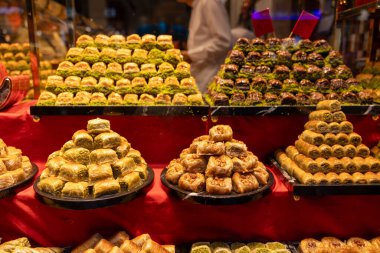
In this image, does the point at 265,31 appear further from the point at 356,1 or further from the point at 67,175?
the point at 67,175

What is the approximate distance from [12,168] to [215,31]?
3476mm

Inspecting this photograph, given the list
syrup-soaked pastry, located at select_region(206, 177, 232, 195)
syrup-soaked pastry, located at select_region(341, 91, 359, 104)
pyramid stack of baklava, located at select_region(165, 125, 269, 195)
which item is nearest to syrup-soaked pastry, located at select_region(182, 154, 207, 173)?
pyramid stack of baklava, located at select_region(165, 125, 269, 195)

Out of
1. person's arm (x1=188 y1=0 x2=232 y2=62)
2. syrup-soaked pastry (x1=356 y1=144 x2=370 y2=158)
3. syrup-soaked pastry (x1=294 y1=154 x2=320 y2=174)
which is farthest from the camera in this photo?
person's arm (x1=188 y1=0 x2=232 y2=62)

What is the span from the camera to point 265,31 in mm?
3426

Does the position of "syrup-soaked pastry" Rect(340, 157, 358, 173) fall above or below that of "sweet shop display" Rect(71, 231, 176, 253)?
above

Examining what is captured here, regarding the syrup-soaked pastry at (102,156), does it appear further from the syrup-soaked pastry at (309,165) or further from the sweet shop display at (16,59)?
the sweet shop display at (16,59)

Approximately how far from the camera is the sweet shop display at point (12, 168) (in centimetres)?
232

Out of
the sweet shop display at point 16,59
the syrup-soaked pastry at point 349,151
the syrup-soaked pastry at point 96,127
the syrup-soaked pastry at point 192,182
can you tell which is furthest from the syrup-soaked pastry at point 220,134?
the sweet shop display at point 16,59

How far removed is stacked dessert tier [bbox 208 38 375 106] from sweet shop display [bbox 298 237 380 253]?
1.07 metres

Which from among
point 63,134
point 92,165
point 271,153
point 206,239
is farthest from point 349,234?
point 63,134

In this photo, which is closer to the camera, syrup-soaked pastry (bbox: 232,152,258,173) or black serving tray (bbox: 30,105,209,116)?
syrup-soaked pastry (bbox: 232,152,258,173)

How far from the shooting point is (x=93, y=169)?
7.28 ft

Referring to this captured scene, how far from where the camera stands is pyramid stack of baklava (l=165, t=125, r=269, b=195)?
2232 mm

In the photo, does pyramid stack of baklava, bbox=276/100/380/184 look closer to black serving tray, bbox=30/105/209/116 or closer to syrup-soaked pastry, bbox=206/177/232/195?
syrup-soaked pastry, bbox=206/177/232/195
